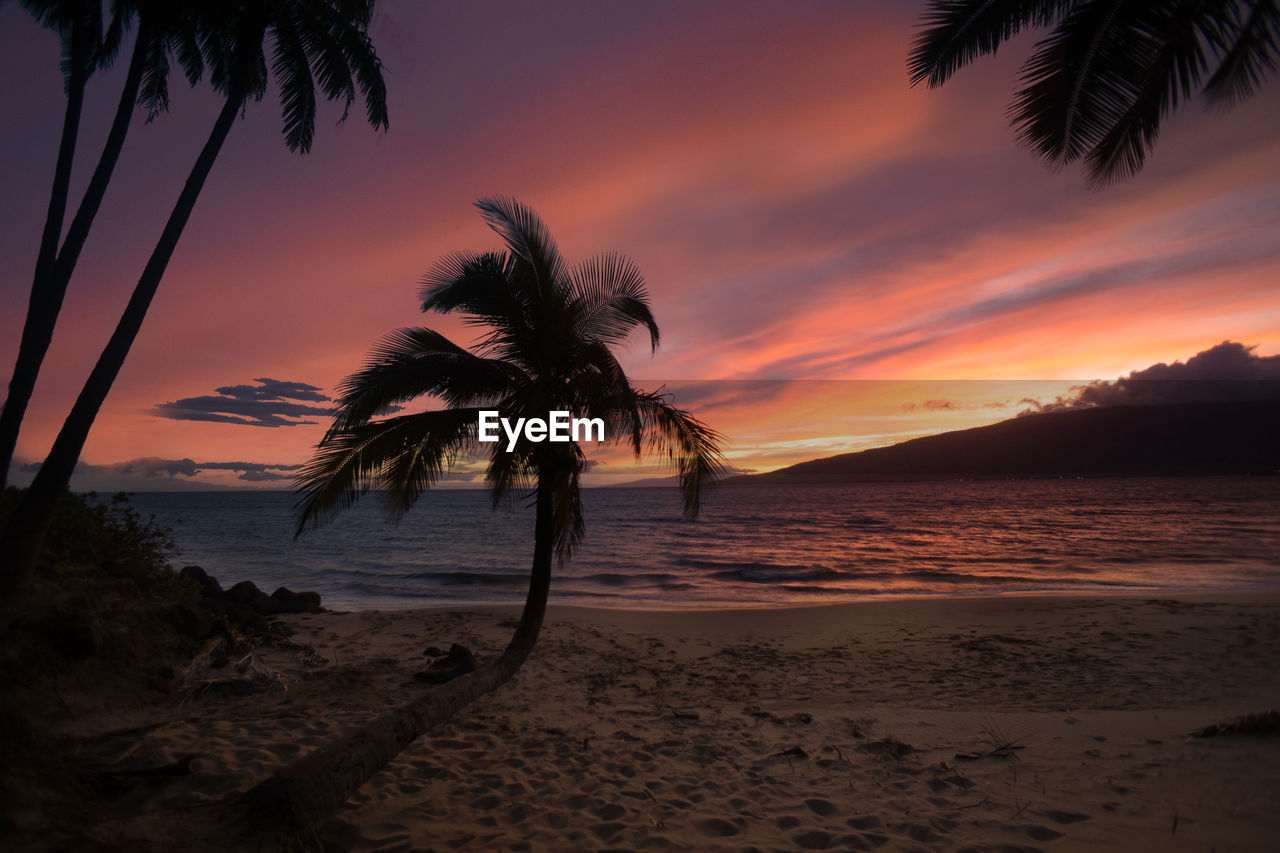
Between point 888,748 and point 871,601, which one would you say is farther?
point 871,601

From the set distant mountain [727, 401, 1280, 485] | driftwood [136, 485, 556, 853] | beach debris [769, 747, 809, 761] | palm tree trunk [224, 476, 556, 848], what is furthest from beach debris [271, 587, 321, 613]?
distant mountain [727, 401, 1280, 485]

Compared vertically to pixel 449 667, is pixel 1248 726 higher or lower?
higher

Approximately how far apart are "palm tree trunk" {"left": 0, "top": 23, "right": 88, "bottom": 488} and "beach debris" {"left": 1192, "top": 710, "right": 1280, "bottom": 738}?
15.5 metres

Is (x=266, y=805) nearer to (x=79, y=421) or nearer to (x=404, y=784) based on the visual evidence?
(x=404, y=784)

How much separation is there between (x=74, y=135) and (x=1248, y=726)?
17730 millimetres

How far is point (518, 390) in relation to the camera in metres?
8.57

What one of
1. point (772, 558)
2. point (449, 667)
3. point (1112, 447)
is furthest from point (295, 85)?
point (1112, 447)

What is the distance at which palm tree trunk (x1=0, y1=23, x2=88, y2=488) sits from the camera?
27.4 feet

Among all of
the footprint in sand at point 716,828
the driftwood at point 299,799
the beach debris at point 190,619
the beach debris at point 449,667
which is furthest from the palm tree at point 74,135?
the footprint in sand at point 716,828

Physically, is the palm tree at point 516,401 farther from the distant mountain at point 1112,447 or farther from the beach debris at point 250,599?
the distant mountain at point 1112,447

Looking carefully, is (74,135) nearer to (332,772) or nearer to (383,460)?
(383,460)

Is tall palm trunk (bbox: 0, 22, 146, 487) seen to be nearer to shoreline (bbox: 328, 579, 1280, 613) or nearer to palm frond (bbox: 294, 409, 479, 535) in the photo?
palm frond (bbox: 294, 409, 479, 535)

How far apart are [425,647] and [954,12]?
12.5 m

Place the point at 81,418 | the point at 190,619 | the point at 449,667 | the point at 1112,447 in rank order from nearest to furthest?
the point at 81,418 → the point at 190,619 → the point at 449,667 → the point at 1112,447
